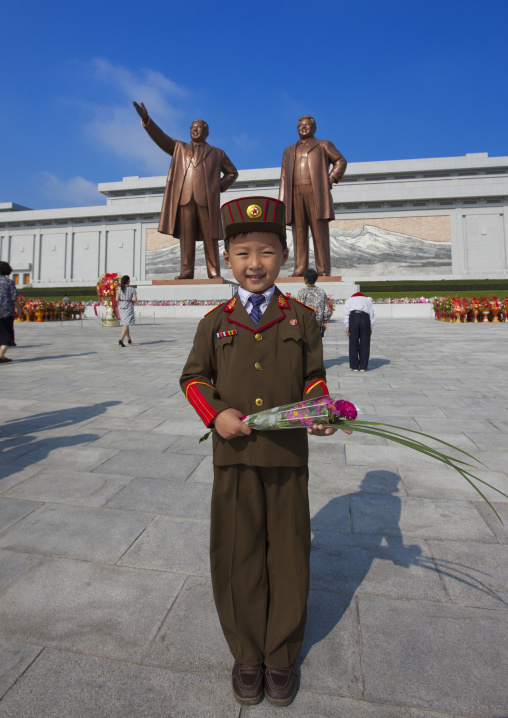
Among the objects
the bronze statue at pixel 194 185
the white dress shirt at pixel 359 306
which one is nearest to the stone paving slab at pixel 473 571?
the white dress shirt at pixel 359 306

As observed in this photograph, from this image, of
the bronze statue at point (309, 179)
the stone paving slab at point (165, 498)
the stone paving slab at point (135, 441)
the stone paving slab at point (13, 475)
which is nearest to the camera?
the stone paving slab at point (165, 498)

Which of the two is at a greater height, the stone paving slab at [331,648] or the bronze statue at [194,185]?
the bronze statue at [194,185]

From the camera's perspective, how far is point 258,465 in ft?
4.45

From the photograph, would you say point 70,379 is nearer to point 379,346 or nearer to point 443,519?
point 443,519

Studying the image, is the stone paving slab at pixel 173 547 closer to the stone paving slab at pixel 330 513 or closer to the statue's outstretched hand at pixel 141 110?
the stone paving slab at pixel 330 513

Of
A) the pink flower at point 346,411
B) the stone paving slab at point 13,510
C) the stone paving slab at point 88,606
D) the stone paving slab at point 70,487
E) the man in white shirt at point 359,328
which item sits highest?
the man in white shirt at point 359,328

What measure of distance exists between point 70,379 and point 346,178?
4192 centimetres

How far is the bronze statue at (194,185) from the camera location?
1371 centimetres

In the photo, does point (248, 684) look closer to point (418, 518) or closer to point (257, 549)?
point (257, 549)

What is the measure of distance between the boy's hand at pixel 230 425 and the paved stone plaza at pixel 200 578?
2.49 feet

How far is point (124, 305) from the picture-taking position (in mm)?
9578

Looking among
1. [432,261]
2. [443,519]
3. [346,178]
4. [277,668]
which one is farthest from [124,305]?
[346,178]

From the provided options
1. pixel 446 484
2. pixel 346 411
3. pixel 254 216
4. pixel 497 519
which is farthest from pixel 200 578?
pixel 446 484

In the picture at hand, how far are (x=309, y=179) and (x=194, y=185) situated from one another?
346 cm
